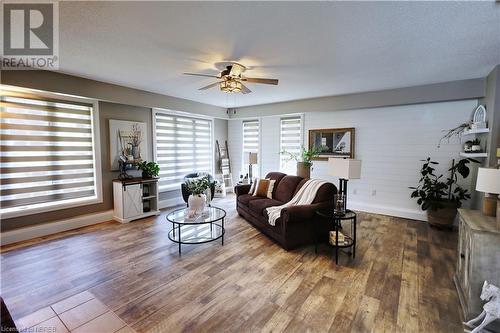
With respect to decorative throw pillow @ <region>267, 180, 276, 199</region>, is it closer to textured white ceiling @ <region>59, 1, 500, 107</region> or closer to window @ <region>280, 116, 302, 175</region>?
window @ <region>280, 116, 302, 175</region>

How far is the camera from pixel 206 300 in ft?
7.38

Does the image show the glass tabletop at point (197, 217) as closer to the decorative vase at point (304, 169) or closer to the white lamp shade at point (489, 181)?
the decorative vase at point (304, 169)

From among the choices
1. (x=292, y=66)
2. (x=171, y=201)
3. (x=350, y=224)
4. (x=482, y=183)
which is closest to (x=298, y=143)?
(x=350, y=224)

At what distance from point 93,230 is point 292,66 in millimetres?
4370

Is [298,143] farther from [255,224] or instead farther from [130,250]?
[130,250]

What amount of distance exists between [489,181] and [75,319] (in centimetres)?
391

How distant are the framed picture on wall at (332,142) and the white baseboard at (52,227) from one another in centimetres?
488

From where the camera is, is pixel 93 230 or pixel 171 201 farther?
pixel 171 201

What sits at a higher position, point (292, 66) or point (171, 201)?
point (292, 66)

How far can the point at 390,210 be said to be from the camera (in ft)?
16.3

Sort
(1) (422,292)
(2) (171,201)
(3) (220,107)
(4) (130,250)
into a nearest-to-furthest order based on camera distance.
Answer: (1) (422,292), (4) (130,250), (2) (171,201), (3) (220,107)

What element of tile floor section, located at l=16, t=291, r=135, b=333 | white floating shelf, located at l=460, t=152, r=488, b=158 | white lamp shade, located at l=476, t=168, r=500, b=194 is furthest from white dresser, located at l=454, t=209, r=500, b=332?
tile floor section, located at l=16, t=291, r=135, b=333

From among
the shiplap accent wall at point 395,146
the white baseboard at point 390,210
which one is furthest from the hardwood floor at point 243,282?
the shiplap accent wall at point 395,146

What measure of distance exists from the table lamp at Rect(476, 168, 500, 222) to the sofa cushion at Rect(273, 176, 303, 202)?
2491 millimetres
